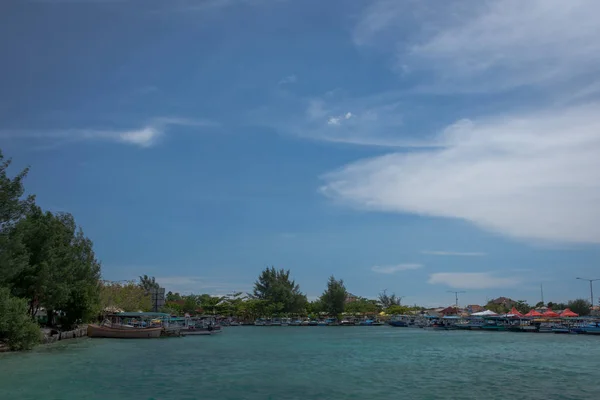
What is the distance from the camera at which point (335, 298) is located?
12631 cm

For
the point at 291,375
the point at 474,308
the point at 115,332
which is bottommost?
the point at 291,375

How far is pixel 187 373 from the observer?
93.8ft

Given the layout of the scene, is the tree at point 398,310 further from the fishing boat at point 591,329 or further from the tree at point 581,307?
the fishing boat at point 591,329

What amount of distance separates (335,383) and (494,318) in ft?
246

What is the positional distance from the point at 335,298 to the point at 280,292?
14.4 metres

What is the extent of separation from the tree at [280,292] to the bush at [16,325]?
92.5 metres

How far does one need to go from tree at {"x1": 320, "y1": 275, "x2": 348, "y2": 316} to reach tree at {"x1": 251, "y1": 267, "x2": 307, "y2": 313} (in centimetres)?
703

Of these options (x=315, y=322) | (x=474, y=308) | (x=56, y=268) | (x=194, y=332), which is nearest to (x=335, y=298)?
(x=315, y=322)

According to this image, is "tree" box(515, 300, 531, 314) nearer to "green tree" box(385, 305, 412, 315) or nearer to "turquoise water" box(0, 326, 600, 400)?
"green tree" box(385, 305, 412, 315)

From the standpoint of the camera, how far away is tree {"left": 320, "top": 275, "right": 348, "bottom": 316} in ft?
413

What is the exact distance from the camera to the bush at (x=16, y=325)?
3148 cm

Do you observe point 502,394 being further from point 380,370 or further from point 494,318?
point 494,318

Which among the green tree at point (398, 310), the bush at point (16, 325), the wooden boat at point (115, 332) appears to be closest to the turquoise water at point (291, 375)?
the bush at point (16, 325)

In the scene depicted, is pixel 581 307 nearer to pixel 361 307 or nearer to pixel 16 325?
pixel 361 307
